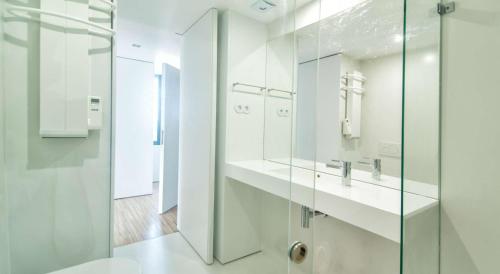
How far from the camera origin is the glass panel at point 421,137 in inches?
31.5

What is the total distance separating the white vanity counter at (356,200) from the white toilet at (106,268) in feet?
2.93

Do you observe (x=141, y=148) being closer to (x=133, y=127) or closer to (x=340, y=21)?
(x=133, y=127)

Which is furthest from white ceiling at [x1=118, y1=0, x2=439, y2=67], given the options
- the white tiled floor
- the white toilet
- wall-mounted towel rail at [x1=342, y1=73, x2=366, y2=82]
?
the white tiled floor

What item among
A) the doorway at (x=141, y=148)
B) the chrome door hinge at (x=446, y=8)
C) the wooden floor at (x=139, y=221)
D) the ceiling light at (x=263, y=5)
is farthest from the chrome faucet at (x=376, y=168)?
the doorway at (x=141, y=148)

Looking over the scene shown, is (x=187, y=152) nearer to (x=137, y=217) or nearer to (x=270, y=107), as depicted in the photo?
(x=270, y=107)

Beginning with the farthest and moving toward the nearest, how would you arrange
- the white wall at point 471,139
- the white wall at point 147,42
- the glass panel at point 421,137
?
the white wall at point 147,42 < the white wall at point 471,139 < the glass panel at point 421,137

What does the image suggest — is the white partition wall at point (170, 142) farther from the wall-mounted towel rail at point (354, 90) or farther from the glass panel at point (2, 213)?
the wall-mounted towel rail at point (354, 90)

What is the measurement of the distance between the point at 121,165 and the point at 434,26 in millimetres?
4131

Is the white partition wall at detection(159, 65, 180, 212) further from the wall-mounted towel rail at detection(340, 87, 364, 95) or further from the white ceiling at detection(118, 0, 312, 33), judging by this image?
the wall-mounted towel rail at detection(340, 87, 364, 95)

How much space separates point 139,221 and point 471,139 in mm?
3303

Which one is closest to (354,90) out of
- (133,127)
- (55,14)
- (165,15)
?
(55,14)

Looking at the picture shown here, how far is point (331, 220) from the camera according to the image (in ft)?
5.63

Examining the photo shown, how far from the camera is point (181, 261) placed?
2.21 metres

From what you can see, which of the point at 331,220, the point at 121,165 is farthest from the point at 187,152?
the point at 121,165
